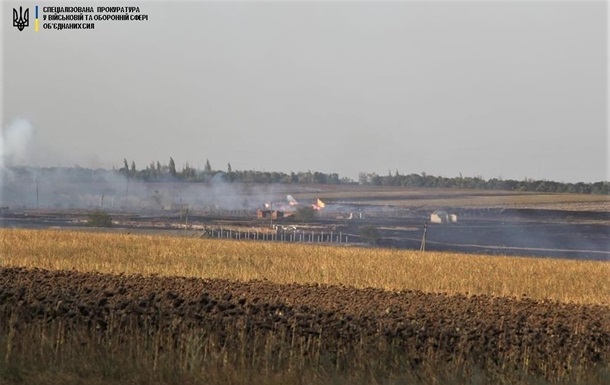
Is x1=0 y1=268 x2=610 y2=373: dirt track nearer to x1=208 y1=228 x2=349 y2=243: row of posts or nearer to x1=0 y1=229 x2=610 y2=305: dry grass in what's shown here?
x1=0 y1=229 x2=610 y2=305: dry grass

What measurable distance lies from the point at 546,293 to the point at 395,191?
103m

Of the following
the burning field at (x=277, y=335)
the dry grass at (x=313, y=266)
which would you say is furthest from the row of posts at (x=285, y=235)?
the burning field at (x=277, y=335)

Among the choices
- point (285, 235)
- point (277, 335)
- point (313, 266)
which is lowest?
point (285, 235)

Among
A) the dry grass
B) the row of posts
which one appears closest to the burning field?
the dry grass

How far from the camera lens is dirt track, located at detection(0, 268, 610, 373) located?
474 inches

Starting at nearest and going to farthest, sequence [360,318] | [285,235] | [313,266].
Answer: [360,318]
[313,266]
[285,235]

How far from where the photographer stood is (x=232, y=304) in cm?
1388

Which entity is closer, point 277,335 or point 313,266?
point 277,335

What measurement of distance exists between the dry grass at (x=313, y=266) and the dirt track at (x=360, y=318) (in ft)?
24.8

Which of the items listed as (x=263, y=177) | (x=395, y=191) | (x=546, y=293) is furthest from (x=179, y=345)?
(x=395, y=191)

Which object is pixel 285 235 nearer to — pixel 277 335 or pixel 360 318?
pixel 360 318

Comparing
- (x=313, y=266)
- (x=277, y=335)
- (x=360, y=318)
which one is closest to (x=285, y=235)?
(x=313, y=266)

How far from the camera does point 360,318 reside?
13.2 m

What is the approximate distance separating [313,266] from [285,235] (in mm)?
31261
